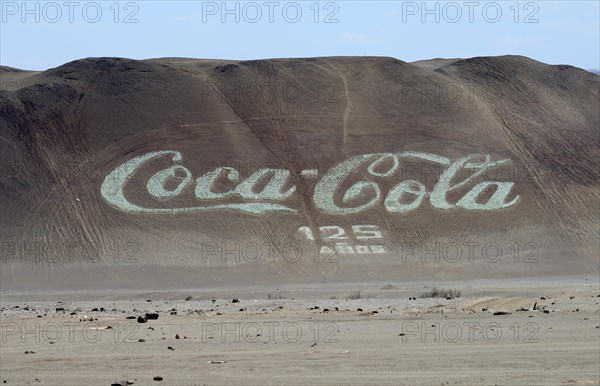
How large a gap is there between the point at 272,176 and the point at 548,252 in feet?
39.0

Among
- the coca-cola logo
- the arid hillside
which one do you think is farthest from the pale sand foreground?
the coca-cola logo

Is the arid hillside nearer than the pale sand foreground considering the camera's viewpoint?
No

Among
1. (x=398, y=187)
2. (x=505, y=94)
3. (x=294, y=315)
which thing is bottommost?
(x=294, y=315)

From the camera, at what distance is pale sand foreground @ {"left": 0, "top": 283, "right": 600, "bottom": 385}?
55.4 ft

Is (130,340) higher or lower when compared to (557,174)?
lower

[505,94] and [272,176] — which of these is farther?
[505,94]

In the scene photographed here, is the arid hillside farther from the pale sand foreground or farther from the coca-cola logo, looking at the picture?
the pale sand foreground

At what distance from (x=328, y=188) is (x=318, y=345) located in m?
27.9

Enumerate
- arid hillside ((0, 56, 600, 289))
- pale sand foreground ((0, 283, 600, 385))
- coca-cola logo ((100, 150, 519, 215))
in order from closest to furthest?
pale sand foreground ((0, 283, 600, 385)) → arid hillside ((0, 56, 600, 289)) → coca-cola logo ((100, 150, 519, 215))

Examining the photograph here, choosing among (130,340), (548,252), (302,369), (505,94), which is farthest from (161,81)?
(302,369)

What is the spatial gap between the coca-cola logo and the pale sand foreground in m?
16.8

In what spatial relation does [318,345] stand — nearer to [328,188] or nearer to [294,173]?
[328,188]

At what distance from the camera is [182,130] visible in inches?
1983

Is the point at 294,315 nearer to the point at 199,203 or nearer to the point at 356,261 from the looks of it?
the point at 356,261
